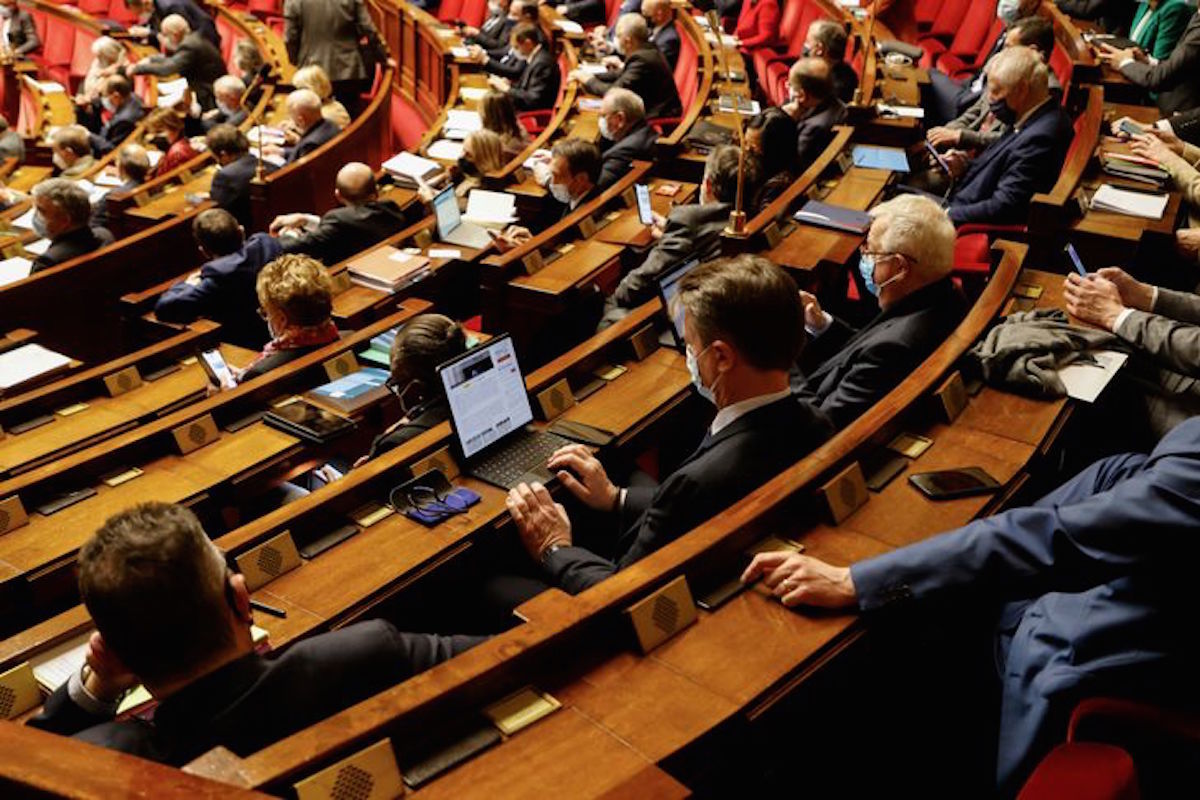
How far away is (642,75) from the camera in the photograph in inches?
176

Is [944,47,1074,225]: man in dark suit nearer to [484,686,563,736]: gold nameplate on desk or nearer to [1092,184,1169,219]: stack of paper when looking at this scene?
[1092,184,1169,219]: stack of paper

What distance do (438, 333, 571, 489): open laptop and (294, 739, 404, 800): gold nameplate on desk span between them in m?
0.81

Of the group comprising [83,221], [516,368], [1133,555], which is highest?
[1133,555]

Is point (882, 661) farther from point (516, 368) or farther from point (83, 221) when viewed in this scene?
point (83, 221)

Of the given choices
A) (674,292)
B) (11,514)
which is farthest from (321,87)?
(11,514)

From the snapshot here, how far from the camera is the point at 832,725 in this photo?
1.37 metres

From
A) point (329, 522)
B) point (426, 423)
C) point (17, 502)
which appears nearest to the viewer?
point (329, 522)

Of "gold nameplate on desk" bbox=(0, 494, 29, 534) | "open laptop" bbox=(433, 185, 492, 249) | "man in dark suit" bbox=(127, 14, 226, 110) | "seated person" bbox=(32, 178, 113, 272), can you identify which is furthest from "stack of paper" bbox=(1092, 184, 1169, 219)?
"man in dark suit" bbox=(127, 14, 226, 110)

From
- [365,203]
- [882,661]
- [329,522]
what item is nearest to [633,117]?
[365,203]

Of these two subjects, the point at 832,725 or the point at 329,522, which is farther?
the point at 329,522

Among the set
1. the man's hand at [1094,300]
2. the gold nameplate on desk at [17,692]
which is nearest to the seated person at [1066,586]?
the man's hand at [1094,300]

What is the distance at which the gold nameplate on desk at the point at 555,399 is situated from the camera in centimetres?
210

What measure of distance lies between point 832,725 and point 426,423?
963 millimetres

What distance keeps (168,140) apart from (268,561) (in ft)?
12.7
